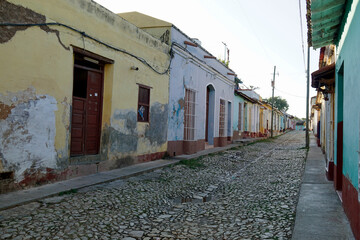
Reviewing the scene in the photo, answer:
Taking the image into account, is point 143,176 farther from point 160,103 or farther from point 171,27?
point 171,27

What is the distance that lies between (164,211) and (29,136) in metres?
2.76

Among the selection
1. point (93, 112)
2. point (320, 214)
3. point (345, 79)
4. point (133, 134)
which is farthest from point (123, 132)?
point (345, 79)

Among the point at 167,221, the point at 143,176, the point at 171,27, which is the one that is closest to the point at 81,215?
the point at 167,221

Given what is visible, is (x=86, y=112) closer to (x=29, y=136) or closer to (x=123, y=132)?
(x=123, y=132)

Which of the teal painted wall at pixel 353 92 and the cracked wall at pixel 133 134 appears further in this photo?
the cracked wall at pixel 133 134

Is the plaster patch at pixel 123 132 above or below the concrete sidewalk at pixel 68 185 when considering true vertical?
above

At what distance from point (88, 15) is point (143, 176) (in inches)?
156

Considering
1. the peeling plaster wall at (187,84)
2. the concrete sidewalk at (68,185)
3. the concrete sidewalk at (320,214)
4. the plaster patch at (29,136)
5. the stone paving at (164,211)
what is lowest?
the stone paving at (164,211)

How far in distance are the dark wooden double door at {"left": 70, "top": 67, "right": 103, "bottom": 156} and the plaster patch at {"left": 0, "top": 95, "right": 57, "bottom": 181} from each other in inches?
38.6

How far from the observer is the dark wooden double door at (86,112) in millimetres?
6895

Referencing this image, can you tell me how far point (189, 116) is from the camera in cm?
1216

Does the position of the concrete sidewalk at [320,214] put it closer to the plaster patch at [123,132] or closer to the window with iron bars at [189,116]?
the plaster patch at [123,132]

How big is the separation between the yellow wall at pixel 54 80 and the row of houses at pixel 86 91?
0.02 meters

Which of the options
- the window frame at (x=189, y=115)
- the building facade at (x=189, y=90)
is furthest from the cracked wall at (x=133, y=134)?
the window frame at (x=189, y=115)
